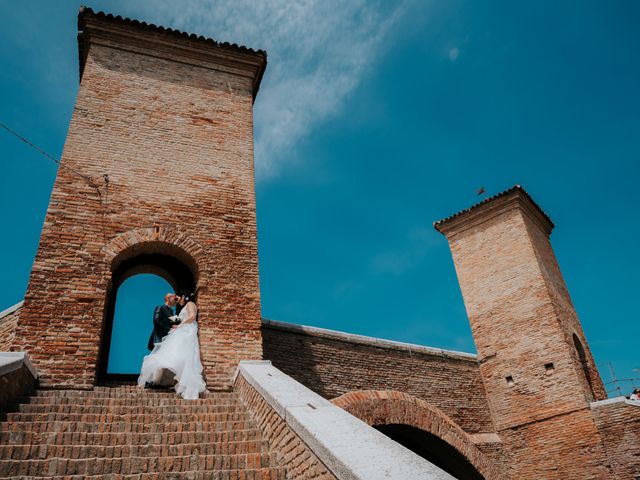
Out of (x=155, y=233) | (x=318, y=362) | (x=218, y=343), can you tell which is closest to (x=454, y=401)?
(x=318, y=362)

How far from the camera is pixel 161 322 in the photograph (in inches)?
263

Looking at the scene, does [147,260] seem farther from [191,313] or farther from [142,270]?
[191,313]

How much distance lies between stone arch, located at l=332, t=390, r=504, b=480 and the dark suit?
322 cm

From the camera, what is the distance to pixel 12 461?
10.8ft

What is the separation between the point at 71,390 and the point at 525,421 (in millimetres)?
9659

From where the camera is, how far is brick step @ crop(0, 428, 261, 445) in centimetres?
366

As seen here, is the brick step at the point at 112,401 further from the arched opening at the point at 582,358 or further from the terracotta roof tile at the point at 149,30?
the arched opening at the point at 582,358

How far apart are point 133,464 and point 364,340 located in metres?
6.66

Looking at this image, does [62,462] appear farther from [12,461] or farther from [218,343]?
[218,343]

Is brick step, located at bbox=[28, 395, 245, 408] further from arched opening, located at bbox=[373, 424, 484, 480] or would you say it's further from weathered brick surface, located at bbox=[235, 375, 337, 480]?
arched opening, located at bbox=[373, 424, 484, 480]

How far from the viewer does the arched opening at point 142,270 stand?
23.0ft

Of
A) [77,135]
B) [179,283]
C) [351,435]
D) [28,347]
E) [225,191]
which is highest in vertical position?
[77,135]

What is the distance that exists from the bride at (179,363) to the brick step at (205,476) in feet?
6.12

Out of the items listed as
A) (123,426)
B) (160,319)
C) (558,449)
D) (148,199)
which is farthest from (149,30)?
(558,449)
